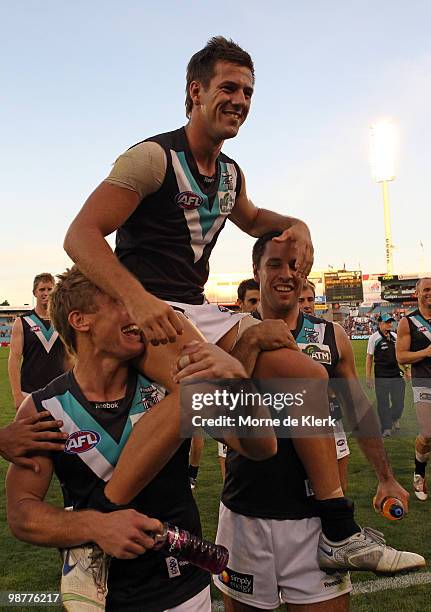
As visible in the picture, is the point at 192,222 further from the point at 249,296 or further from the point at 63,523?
the point at 249,296

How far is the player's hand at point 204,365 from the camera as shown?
196 cm

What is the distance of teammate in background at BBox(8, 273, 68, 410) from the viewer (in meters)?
7.27

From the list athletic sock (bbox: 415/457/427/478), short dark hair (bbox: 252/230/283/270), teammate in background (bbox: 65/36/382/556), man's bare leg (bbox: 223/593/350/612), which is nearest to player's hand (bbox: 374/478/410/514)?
teammate in background (bbox: 65/36/382/556)

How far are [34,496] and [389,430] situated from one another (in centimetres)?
989

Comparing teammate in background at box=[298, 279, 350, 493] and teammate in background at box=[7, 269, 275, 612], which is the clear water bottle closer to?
teammate in background at box=[7, 269, 275, 612]

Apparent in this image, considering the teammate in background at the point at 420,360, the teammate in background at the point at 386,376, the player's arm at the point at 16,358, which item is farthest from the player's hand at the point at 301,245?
the teammate in background at the point at 386,376

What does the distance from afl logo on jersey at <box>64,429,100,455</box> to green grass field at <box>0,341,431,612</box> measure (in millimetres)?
2693

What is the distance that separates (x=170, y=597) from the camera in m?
2.08

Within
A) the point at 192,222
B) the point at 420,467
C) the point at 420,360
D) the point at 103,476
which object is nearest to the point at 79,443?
the point at 103,476

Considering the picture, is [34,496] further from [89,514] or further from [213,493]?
[213,493]

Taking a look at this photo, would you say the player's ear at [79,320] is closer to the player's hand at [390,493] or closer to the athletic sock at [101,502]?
the athletic sock at [101,502]

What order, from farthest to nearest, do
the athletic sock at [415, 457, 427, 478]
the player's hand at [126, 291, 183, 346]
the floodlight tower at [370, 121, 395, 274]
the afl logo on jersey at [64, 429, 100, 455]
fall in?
the floodlight tower at [370, 121, 395, 274] < the athletic sock at [415, 457, 427, 478] < the afl logo on jersey at [64, 429, 100, 455] < the player's hand at [126, 291, 183, 346]

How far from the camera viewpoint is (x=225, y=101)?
2535 millimetres

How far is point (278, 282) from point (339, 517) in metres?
1.22
